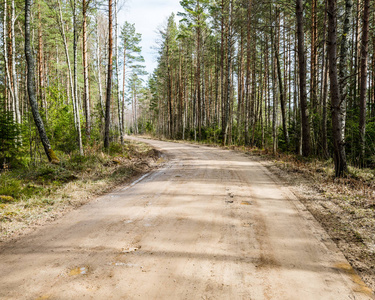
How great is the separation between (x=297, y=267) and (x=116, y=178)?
6.07 metres

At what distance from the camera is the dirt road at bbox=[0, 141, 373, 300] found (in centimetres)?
220

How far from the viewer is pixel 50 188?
6070mm

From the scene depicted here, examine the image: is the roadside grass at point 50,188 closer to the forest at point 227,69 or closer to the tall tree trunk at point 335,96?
the forest at point 227,69

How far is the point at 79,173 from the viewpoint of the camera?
26.0 feet

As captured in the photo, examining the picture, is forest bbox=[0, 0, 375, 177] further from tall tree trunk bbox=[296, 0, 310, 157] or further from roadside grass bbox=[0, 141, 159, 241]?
roadside grass bbox=[0, 141, 159, 241]

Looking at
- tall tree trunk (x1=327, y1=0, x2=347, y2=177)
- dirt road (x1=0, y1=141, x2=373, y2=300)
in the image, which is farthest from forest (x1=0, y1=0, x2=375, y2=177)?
dirt road (x1=0, y1=141, x2=373, y2=300)

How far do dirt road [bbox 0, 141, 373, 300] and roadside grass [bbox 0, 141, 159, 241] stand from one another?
0.58 metres

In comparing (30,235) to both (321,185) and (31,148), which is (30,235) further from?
(31,148)

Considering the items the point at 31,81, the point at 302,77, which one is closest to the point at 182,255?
the point at 31,81

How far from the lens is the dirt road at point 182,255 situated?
7.21 feet

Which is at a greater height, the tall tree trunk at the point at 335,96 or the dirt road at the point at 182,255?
the tall tree trunk at the point at 335,96

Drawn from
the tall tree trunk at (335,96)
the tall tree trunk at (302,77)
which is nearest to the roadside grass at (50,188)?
the tall tree trunk at (335,96)

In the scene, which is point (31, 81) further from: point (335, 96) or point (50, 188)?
point (335, 96)

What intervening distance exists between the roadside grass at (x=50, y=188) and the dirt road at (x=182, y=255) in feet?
1.89
